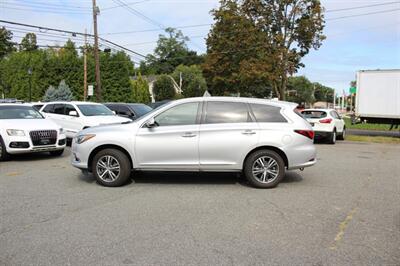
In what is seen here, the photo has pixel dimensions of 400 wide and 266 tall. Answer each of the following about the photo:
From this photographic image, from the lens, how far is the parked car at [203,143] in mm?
7238

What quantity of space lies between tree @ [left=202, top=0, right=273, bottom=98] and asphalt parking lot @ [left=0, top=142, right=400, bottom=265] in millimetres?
23676

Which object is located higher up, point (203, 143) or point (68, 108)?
point (68, 108)

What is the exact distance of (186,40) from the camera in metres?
104

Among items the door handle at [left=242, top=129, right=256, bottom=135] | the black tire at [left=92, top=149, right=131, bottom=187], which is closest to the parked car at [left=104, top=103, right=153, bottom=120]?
the black tire at [left=92, top=149, right=131, bottom=187]

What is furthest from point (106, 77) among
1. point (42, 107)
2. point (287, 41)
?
point (42, 107)

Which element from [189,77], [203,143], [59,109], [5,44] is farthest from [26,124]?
[189,77]

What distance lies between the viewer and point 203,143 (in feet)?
23.7

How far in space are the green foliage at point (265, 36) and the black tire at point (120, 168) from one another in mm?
24637

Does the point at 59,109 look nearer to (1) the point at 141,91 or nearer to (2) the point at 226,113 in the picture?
(2) the point at 226,113

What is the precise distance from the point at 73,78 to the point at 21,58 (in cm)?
756

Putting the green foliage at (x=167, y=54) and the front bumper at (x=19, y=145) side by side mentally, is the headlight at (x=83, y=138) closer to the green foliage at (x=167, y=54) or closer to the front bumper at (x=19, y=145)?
the front bumper at (x=19, y=145)

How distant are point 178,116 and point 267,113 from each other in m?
1.70

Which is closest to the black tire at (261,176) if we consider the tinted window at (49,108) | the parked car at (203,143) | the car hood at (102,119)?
the parked car at (203,143)

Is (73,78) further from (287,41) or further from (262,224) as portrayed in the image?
(262,224)
